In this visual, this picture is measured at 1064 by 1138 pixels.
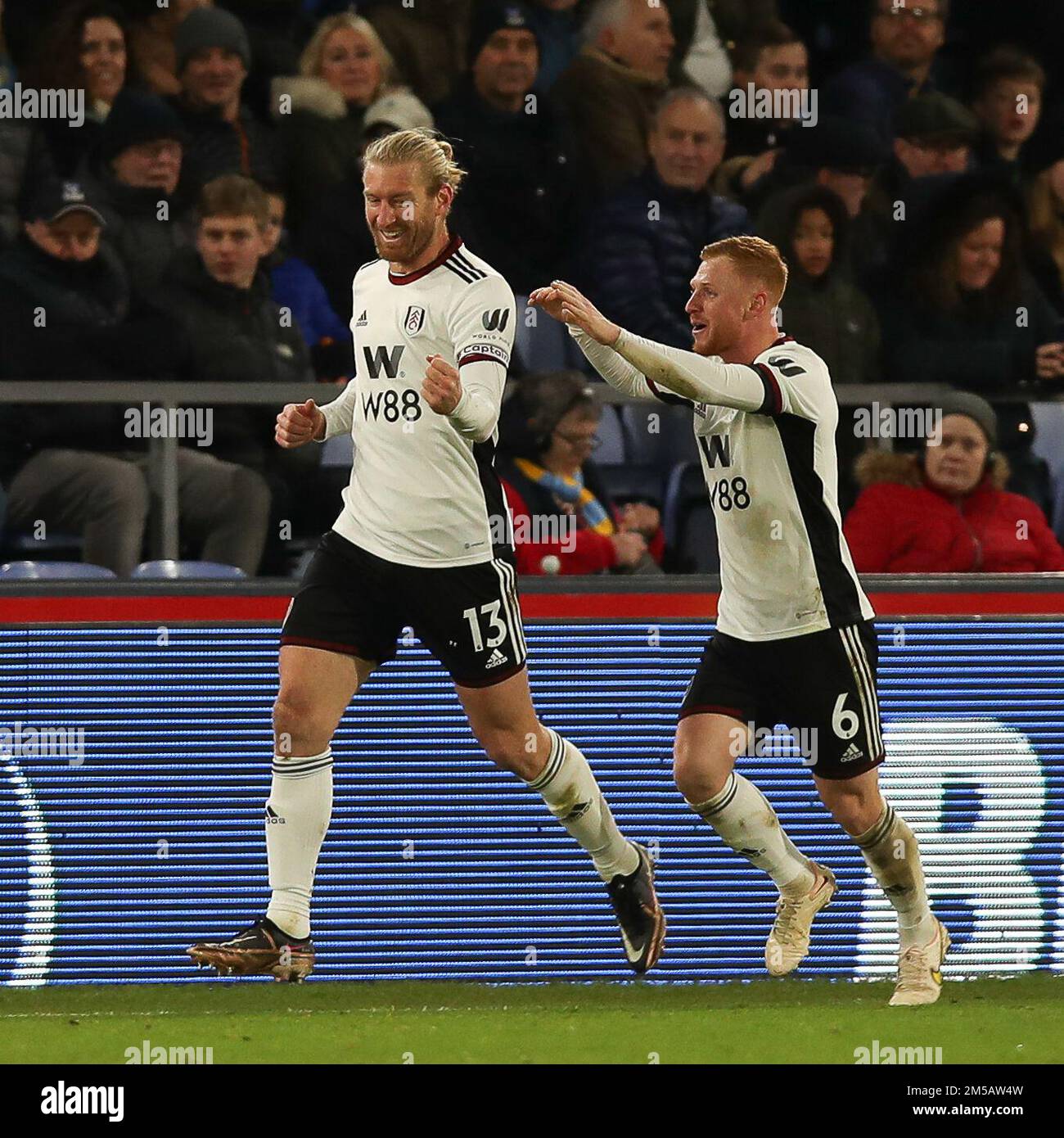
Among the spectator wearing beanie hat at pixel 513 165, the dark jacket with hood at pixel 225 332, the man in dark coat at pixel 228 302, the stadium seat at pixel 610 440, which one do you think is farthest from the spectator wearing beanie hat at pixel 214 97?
the stadium seat at pixel 610 440

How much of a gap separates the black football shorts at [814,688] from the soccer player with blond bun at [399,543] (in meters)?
0.52

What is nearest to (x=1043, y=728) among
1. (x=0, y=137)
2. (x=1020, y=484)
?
(x=1020, y=484)

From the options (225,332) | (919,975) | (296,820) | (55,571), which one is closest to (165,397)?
(55,571)

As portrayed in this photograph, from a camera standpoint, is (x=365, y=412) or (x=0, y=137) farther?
(x=0, y=137)

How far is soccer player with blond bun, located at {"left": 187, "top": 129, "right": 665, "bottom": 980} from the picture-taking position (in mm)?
5605

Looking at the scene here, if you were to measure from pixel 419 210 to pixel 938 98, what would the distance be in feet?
11.9

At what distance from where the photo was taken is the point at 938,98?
857cm

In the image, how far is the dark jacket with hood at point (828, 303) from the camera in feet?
25.6

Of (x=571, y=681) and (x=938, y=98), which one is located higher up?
(x=938, y=98)

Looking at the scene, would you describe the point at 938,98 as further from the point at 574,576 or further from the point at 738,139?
the point at 574,576

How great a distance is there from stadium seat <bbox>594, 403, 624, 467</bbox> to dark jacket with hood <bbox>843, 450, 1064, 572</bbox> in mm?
847

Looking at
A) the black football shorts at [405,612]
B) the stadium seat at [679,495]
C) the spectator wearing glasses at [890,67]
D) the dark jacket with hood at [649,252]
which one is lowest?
the black football shorts at [405,612]

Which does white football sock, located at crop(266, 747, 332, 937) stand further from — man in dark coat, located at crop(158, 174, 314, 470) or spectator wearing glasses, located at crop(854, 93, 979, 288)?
spectator wearing glasses, located at crop(854, 93, 979, 288)

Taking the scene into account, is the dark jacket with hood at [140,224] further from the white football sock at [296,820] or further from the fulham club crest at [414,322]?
the white football sock at [296,820]
